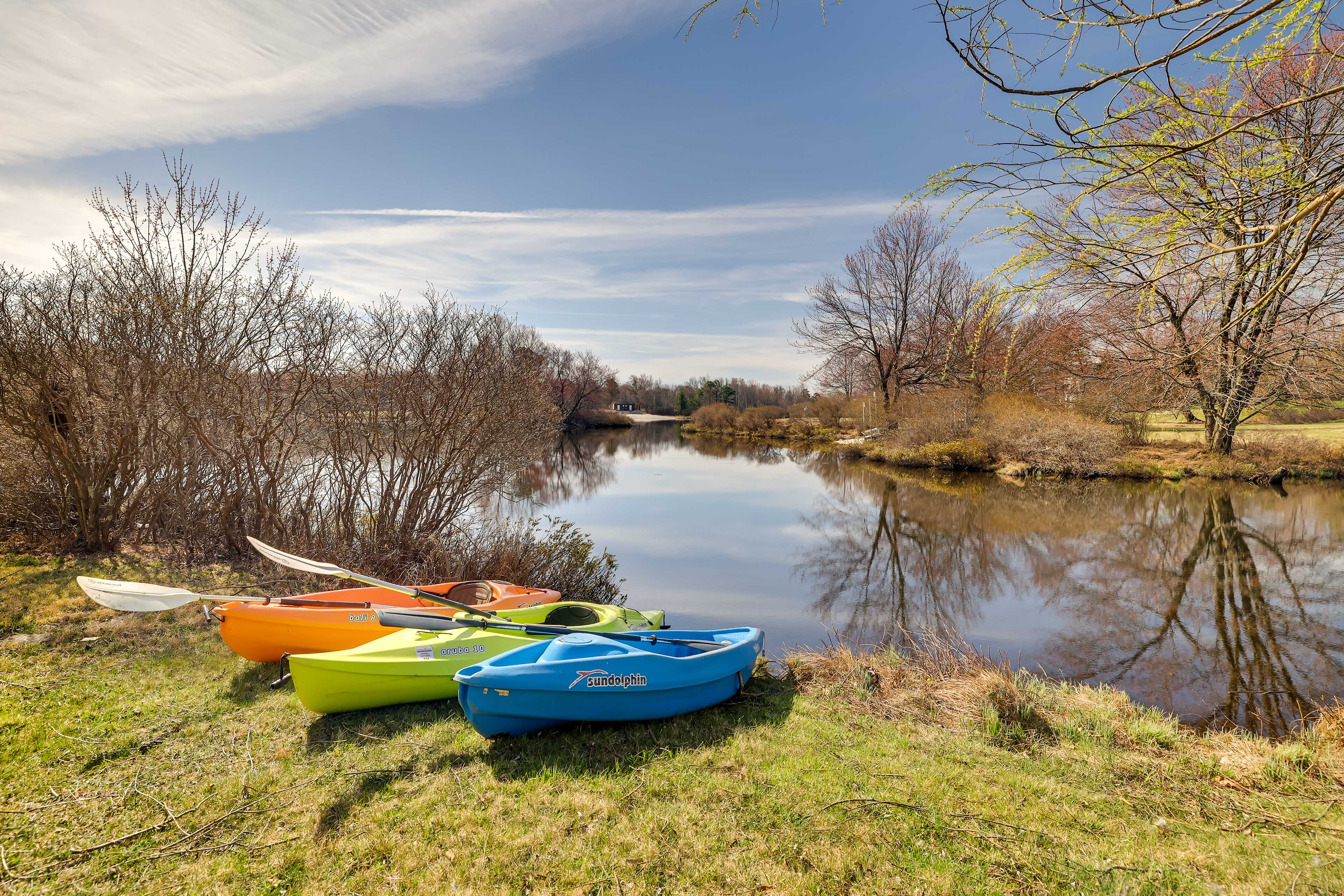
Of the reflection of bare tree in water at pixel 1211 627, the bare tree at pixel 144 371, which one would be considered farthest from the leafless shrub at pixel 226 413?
the reflection of bare tree in water at pixel 1211 627

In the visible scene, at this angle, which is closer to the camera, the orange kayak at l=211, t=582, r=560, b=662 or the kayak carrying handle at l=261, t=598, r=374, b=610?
the orange kayak at l=211, t=582, r=560, b=662

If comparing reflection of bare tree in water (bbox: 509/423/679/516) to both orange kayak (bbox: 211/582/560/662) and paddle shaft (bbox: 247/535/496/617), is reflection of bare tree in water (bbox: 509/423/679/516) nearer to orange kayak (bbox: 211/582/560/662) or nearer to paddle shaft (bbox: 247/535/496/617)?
paddle shaft (bbox: 247/535/496/617)

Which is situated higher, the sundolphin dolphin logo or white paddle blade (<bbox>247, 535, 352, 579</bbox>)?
white paddle blade (<bbox>247, 535, 352, 579</bbox>)

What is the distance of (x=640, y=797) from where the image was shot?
11.4ft

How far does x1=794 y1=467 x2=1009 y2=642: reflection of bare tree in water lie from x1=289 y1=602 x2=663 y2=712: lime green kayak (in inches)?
192

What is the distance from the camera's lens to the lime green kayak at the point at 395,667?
14.0ft

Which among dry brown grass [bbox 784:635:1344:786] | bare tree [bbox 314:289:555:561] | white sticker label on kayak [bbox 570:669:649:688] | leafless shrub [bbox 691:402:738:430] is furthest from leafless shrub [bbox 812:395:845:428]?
white sticker label on kayak [bbox 570:669:649:688]

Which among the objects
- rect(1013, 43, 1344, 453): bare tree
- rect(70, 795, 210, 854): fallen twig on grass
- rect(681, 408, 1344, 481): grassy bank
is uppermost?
rect(1013, 43, 1344, 453): bare tree

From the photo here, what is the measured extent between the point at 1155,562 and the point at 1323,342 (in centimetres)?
874

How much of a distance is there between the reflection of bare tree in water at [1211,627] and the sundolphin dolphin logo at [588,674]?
5.41m

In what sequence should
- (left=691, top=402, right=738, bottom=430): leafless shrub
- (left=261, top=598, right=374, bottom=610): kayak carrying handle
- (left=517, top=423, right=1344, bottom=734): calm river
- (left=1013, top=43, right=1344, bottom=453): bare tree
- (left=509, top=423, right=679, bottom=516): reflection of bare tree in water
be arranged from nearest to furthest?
(left=1013, top=43, right=1344, bottom=453): bare tree, (left=261, top=598, right=374, bottom=610): kayak carrying handle, (left=517, top=423, right=1344, bottom=734): calm river, (left=509, top=423, right=679, bottom=516): reflection of bare tree in water, (left=691, top=402, right=738, bottom=430): leafless shrub

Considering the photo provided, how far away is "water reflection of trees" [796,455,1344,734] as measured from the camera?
630 cm

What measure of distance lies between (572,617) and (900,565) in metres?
7.52

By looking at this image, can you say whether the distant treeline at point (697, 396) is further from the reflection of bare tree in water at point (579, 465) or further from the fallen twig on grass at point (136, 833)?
the fallen twig on grass at point (136, 833)
